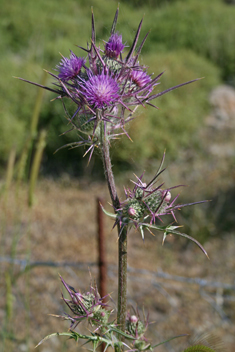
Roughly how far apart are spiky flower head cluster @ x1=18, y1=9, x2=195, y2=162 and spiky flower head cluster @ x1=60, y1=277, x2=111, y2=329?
32 centimetres

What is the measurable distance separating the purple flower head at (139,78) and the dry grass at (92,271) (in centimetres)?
150

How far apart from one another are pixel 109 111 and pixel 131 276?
2475mm

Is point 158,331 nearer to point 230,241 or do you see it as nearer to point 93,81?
point 230,241

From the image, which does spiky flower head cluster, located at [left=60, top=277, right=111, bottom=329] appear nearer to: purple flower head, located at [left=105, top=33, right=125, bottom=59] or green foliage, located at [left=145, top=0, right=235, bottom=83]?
purple flower head, located at [left=105, top=33, right=125, bottom=59]

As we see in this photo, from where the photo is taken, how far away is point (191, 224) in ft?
12.0

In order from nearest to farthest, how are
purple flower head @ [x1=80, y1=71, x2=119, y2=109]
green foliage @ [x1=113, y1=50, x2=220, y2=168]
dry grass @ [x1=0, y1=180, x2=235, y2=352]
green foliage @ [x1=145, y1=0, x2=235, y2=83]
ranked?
purple flower head @ [x1=80, y1=71, x2=119, y2=109] < dry grass @ [x1=0, y1=180, x2=235, y2=352] < green foliage @ [x1=113, y1=50, x2=220, y2=168] < green foliage @ [x1=145, y1=0, x2=235, y2=83]

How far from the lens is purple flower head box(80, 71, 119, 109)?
2.15 ft

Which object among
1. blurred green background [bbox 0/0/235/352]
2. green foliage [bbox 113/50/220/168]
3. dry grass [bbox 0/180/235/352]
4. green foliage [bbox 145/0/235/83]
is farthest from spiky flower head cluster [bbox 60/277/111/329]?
green foliage [bbox 145/0/235/83]

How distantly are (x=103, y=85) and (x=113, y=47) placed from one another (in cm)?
12

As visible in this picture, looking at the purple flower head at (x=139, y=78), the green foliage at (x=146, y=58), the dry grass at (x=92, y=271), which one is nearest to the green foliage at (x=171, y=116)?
the green foliage at (x=146, y=58)

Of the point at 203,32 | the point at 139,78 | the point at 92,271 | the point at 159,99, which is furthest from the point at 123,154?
the point at 203,32

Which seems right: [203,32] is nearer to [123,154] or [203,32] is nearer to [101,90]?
[123,154]

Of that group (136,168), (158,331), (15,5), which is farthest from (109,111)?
(15,5)

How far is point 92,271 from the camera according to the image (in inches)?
123
